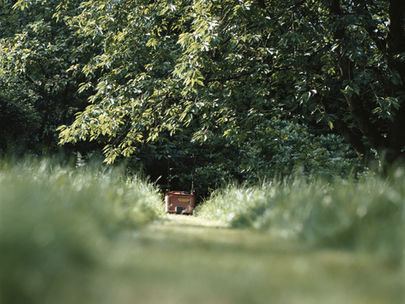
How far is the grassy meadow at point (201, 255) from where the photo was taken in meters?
1.74

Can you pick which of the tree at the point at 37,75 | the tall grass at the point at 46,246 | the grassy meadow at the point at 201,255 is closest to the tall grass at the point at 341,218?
the grassy meadow at the point at 201,255

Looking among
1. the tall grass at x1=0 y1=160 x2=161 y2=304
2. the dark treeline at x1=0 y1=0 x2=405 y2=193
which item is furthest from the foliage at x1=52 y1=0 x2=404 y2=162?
the tall grass at x1=0 y1=160 x2=161 y2=304

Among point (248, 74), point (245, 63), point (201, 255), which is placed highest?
point (245, 63)

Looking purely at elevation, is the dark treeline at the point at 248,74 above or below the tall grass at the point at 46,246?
above

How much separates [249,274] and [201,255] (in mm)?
491


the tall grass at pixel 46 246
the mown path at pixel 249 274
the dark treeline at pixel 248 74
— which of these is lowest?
the mown path at pixel 249 274

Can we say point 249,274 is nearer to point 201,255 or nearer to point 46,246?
point 201,255

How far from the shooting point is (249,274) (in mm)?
2070

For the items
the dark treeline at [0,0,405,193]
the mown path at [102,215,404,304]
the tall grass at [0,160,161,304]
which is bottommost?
the mown path at [102,215,404,304]

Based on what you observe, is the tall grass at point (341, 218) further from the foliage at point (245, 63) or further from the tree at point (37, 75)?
the tree at point (37, 75)

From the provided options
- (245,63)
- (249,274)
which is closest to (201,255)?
(249,274)

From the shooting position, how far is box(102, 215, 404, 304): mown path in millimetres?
1746

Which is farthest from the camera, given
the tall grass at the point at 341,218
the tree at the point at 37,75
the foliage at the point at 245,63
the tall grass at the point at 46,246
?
the tree at the point at 37,75

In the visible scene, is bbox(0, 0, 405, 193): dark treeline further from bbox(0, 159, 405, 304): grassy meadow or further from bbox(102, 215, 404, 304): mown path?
bbox(102, 215, 404, 304): mown path
